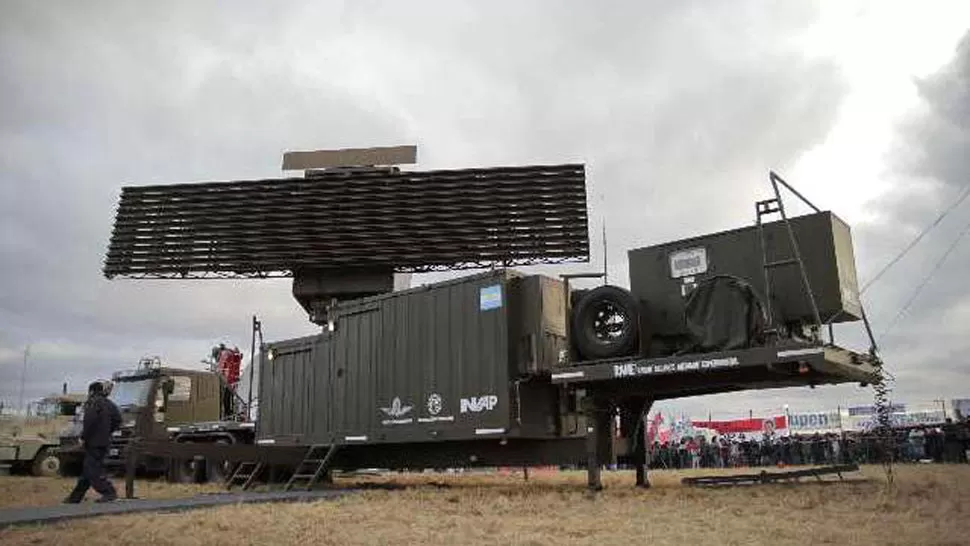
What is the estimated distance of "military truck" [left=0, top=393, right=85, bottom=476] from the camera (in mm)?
22625

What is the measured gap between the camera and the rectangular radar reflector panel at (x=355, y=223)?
30231 millimetres

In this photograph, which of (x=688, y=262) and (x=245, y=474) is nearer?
(x=688, y=262)

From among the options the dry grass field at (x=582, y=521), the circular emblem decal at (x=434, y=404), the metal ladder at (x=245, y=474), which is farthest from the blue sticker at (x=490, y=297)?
the metal ladder at (x=245, y=474)

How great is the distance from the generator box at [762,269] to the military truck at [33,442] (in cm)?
1750

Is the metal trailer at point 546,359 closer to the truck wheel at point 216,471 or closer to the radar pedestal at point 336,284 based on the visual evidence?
the truck wheel at point 216,471

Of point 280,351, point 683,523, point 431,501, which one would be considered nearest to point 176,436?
point 280,351

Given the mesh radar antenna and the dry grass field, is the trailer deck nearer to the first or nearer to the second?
the dry grass field

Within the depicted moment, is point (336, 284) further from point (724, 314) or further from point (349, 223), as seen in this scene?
point (724, 314)

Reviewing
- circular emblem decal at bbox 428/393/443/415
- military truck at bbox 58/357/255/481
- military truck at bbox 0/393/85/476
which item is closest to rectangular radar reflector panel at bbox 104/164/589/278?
military truck at bbox 0/393/85/476

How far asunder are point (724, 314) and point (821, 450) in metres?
20.2

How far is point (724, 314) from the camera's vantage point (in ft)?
35.4

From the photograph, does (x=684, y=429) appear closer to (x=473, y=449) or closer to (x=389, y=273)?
(x=389, y=273)

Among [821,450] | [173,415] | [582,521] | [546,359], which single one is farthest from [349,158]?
[582,521]

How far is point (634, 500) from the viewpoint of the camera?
1051cm
